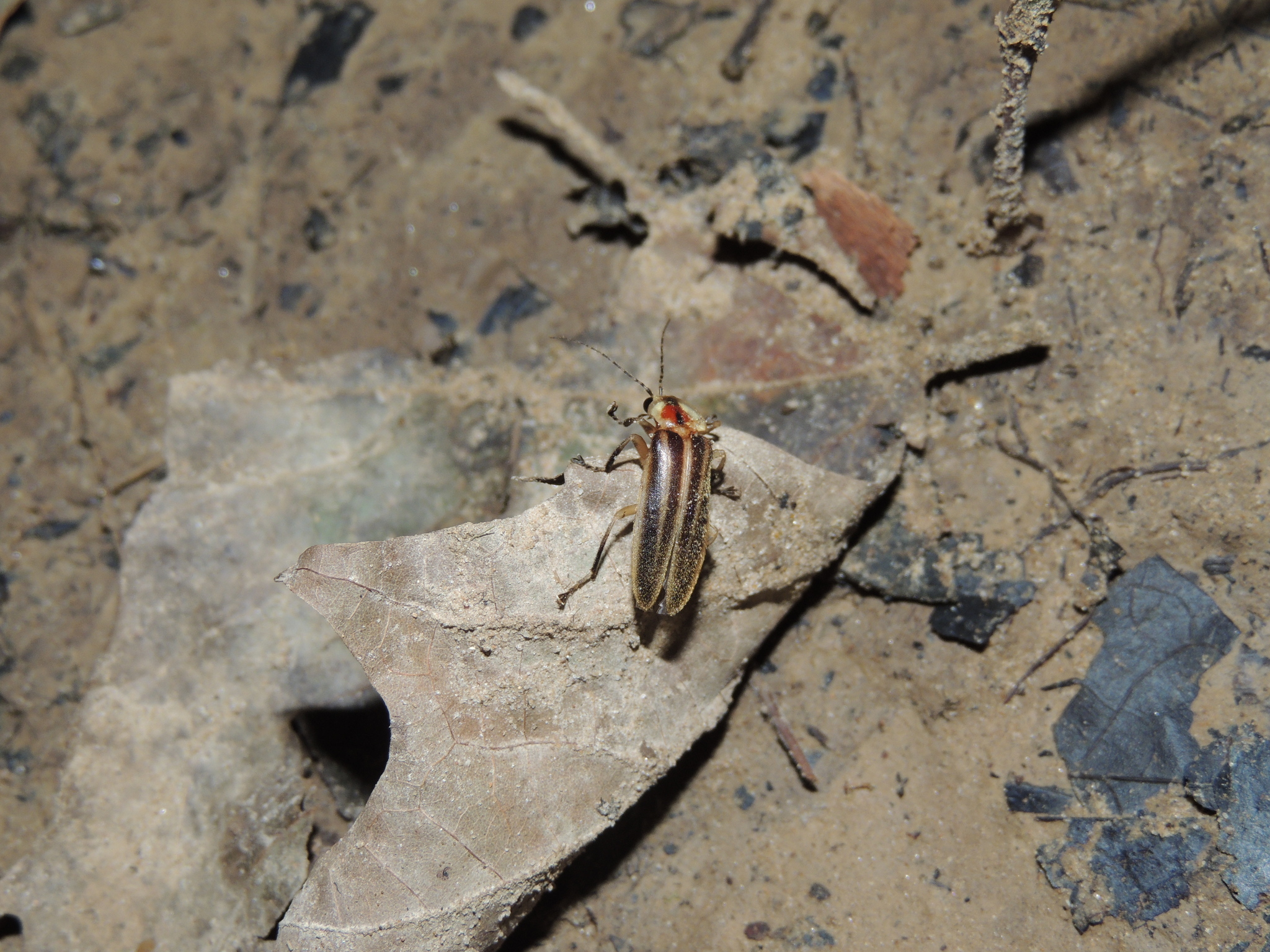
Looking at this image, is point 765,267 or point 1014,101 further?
point 765,267

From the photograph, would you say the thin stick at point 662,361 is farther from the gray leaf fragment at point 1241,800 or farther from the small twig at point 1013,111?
the gray leaf fragment at point 1241,800

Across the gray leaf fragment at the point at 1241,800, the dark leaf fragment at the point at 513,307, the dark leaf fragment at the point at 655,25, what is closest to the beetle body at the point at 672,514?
the dark leaf fragment at the point at 513,307

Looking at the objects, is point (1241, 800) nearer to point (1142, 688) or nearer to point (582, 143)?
point (1142, 688)

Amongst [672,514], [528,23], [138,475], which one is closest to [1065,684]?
[672,514]

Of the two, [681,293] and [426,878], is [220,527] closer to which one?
[426,878]

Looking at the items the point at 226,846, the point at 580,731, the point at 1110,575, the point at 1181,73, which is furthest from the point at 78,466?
the point at 1181,73

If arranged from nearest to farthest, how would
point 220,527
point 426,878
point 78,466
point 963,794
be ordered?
point 426,878
point 963,794
point 220,527
point 78,466

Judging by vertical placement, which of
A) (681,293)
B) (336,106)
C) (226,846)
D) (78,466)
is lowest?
(226,846)

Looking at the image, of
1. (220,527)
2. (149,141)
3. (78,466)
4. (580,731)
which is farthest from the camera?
(149,141)
